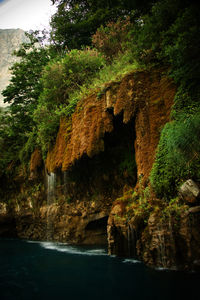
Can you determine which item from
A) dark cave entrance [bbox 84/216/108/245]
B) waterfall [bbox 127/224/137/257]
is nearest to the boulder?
waterfall [bbox 127/224/137/257]

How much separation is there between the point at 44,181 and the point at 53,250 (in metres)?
4.91

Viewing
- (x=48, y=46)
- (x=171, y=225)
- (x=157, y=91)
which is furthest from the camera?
(x=48, y=46)

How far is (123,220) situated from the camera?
6.90 m

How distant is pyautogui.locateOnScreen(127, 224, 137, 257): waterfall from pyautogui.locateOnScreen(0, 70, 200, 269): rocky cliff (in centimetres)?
3

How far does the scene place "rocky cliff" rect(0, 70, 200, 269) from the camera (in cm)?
541

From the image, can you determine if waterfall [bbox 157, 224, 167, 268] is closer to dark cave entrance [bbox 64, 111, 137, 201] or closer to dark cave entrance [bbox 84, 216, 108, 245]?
dark cave entrance [bbox 64, 111, 137, 201]

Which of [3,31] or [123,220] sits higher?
[3,31]

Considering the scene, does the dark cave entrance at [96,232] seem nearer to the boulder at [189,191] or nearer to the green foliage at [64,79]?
the green foliage at [64,79]

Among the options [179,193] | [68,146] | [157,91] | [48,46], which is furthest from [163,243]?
[48,46]

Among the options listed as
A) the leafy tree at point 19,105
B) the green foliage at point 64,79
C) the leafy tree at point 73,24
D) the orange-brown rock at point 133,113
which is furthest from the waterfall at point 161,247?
the leafy tree at point 73,24

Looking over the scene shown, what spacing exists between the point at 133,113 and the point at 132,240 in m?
4.23

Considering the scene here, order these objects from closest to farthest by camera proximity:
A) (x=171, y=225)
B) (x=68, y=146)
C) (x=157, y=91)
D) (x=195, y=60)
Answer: (x=171, y=225)
(x=195, y=60)
(x=157, y=91)
(x=68, y=146)

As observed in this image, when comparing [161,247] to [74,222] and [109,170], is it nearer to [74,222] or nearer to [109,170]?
[109,170]

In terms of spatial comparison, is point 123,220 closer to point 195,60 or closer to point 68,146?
point 68,146
